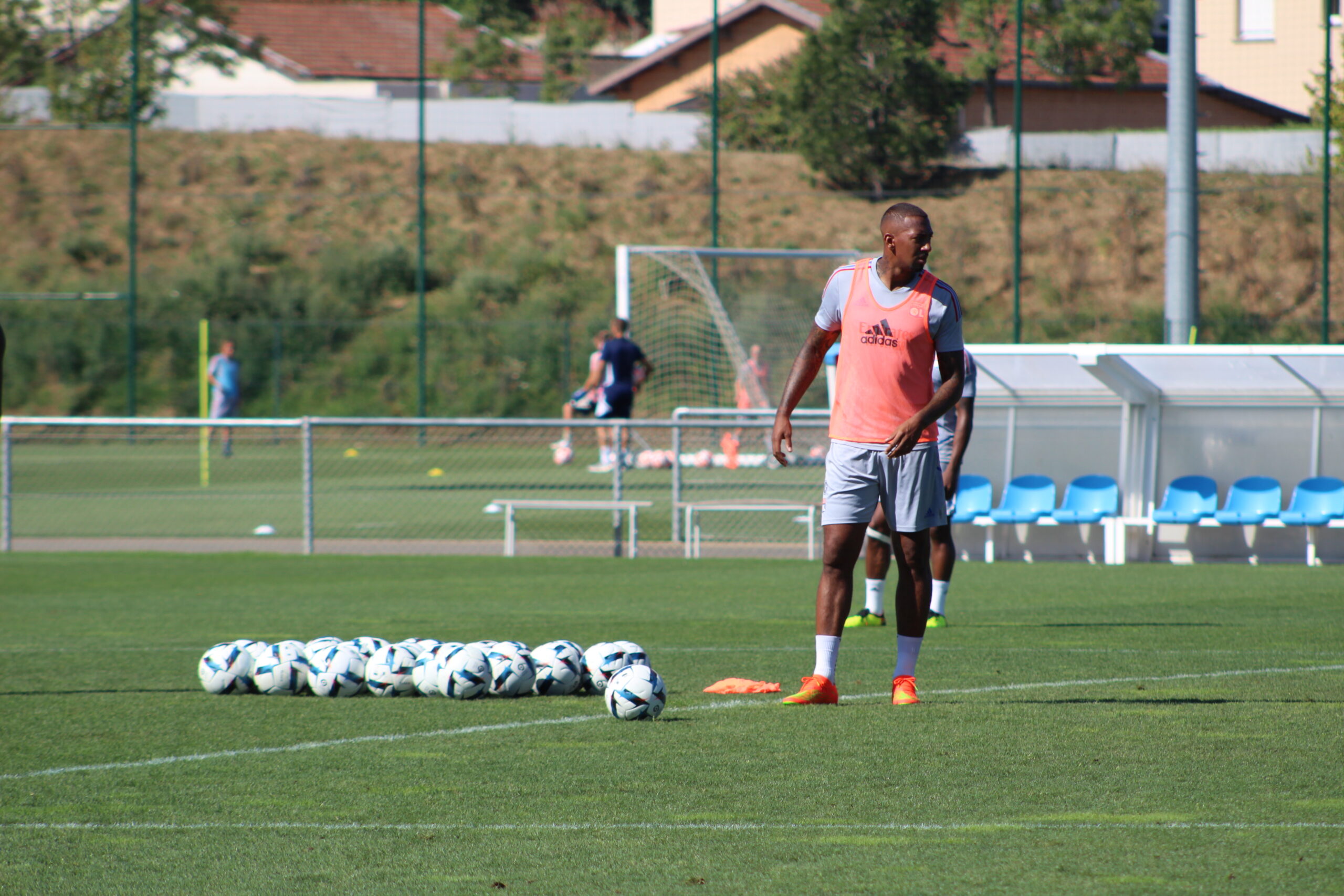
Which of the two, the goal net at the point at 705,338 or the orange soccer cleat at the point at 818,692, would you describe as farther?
the goal net at the point at 705,338

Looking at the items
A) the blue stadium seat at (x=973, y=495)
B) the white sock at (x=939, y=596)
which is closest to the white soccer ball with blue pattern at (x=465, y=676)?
the white sock at (x=939, y=596)

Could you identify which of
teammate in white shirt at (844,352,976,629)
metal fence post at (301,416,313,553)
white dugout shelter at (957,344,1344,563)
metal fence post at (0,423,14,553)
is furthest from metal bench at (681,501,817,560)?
metal fence post at (0,423,14,553)

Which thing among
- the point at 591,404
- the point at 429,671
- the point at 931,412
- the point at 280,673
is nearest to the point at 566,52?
the point at 591,404

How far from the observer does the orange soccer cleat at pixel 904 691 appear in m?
6.87

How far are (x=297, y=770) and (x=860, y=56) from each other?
119ft

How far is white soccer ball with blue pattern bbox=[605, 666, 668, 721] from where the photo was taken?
6621 mm

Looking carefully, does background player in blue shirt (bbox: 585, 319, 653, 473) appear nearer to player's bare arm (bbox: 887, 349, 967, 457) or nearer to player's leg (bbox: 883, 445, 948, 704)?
player's leg (bbox: 883, 445, 948, 704)

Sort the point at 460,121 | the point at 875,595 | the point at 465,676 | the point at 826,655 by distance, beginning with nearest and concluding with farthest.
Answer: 1. the point at 826,655
2. the point at 465,676
3. the point at 875,595
4. the point at 460,121

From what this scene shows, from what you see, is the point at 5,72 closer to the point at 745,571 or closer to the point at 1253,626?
the point at 745,571

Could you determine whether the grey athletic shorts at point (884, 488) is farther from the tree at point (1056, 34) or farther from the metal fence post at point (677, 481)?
the tree at point (1056, 34)

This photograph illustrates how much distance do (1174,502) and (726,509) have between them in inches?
168

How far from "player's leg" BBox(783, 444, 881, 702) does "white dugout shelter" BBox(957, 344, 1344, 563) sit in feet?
26.3

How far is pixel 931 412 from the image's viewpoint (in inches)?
258

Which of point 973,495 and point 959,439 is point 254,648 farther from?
point 973,495
